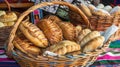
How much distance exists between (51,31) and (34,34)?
0.21 ft

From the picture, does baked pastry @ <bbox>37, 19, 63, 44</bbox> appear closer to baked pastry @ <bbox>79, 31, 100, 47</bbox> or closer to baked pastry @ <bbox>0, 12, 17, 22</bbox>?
baked pastry @ <bbox>79, 31, 100, 47</bbox>

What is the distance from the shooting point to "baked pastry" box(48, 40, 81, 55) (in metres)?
0.80

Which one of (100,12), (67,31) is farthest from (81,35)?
(100,12)

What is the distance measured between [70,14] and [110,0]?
2.59 ft

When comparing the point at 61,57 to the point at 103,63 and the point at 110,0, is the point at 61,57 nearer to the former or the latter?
the point at 103,63

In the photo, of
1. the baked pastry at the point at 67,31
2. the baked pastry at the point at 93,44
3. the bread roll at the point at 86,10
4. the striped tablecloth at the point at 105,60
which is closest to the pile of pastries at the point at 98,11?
the bread roll at the point at 86,10

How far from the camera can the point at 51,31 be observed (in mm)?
904

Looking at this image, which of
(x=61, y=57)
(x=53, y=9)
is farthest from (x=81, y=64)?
(x=53, y=9)

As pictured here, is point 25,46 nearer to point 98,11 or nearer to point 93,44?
point 93,44

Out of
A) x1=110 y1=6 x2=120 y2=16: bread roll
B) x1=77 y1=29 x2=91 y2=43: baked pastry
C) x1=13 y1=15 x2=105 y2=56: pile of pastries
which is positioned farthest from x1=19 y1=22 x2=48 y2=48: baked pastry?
x1=110 y1=6 x2=120 y2=16: bread roll

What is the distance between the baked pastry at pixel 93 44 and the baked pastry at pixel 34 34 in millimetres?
141

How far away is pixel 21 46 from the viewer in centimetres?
84

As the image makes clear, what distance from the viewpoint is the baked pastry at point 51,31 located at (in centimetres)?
90

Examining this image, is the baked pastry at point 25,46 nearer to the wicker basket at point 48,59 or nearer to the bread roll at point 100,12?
the wicker basket at point 48,59
